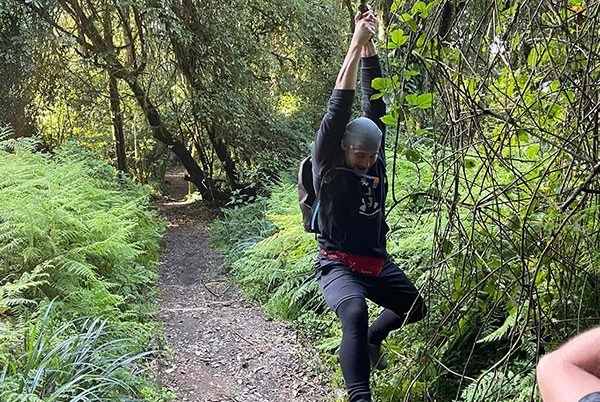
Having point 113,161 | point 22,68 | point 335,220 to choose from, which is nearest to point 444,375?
point 335,220

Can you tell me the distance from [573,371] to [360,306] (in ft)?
5.80

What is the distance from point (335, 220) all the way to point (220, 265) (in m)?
5.19

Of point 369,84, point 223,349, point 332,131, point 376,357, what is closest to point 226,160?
point 223,349

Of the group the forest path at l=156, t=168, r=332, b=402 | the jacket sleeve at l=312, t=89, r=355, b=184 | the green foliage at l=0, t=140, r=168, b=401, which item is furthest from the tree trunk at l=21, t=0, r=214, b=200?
the jacket sleeve at l=312, t=89, r=355, b=184

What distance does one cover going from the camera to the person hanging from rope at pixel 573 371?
0.98 m

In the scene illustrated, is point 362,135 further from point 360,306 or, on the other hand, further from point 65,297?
point 65,297

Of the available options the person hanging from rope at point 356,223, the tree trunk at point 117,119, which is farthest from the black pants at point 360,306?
the tree trunk at point 117,119

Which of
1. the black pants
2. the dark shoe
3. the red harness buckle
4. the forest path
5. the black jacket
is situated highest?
the black jacket

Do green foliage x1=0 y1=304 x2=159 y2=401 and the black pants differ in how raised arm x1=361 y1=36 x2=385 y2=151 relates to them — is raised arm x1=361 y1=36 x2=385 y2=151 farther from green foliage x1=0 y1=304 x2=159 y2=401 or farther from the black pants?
green foliage x1=0 y1=304 x2=159 y2=401

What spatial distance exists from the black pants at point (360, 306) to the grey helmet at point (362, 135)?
737mm

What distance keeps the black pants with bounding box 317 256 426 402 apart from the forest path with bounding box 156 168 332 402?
107cm

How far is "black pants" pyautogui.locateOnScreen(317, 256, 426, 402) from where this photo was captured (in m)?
2.68

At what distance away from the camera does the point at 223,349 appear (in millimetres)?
4605

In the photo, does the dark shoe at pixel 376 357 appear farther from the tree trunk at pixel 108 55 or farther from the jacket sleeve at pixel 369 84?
the tree trunk at pixel 108 55
